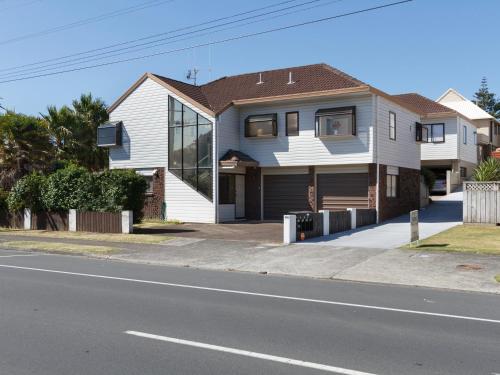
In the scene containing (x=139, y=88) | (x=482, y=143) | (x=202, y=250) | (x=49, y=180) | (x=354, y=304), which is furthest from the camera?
(x=482, y=143)

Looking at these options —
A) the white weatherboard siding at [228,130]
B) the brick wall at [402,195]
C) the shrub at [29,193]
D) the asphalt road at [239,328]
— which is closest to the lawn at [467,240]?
the brick wall at [402,195]

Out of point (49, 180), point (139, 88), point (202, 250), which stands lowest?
point (202, 250)

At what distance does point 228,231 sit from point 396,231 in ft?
22.6

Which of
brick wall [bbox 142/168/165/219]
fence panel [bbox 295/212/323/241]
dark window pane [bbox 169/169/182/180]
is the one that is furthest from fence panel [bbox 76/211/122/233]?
fence panel [bbox 295/212/323/241]

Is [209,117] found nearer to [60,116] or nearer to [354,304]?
[60,116]

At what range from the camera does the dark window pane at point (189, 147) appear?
27.1 meters

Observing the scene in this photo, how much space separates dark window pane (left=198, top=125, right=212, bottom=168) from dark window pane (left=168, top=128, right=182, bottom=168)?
48.1 inches

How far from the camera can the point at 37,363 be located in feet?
18.6

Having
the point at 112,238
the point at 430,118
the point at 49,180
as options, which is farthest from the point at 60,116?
the point at 430,118

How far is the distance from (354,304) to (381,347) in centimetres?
281

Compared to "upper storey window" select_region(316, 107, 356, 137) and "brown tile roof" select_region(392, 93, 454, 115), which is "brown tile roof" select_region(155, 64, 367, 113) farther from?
"brown tile roof" select_region(392, 93, 454, 115)

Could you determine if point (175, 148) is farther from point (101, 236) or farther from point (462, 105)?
point (462, 105)

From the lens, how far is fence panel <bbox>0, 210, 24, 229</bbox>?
26.4 meters

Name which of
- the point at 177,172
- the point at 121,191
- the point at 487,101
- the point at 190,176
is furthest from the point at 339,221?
the point at 487,101
